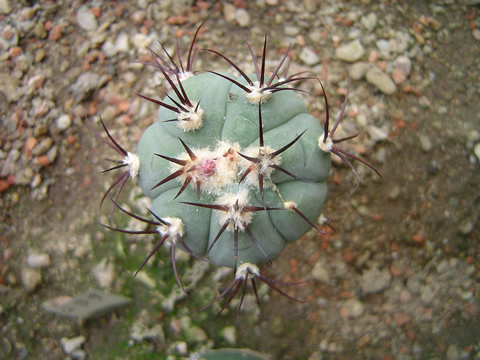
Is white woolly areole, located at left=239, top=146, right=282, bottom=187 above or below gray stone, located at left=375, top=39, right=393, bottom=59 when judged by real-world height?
above

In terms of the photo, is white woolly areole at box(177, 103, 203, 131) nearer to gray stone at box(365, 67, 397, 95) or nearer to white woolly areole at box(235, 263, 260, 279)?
white woolly areole at box(235, 263, 260, 279)

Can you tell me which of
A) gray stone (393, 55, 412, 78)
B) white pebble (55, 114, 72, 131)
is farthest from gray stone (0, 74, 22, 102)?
gray stone (393, 55, 412, 78)

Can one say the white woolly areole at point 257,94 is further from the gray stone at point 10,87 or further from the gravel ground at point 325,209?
the gray stone at point 10,87

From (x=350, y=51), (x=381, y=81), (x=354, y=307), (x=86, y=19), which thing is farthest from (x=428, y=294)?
(x=86, y=19)

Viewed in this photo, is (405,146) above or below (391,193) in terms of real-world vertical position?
above

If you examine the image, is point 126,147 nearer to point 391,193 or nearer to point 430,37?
point 391,193

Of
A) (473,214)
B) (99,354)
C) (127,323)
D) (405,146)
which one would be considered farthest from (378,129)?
(99,354)

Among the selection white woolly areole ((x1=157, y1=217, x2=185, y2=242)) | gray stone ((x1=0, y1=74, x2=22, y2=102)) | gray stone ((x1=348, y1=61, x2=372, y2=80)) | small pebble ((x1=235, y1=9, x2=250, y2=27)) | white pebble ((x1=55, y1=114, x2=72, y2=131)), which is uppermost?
small pebble ((x1=235, y1=9, x2=250, y2=27))
